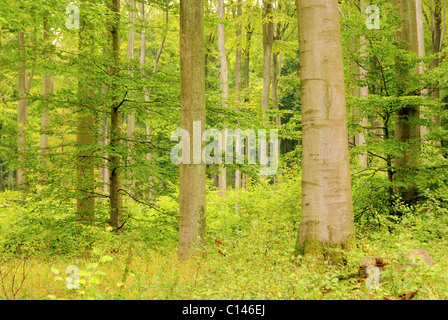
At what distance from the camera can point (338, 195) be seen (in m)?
5.15

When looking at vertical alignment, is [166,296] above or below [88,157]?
below

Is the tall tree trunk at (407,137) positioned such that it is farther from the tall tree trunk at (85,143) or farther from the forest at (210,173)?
the tall tree trunk at (85,143)

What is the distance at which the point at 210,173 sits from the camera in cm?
941

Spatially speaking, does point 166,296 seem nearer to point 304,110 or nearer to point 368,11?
point 304,110

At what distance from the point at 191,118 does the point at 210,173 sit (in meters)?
3.05

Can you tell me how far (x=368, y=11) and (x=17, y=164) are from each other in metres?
10.1

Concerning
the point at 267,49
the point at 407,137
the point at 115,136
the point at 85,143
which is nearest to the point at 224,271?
the point at 115,136

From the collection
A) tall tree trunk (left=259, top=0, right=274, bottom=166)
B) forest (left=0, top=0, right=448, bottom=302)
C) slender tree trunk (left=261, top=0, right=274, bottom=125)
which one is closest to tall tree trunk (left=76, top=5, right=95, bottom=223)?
forest (left=0, top=0, right=448, bottom=302)

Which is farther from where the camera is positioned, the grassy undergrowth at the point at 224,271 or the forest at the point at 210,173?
the forest at the point at 210,173

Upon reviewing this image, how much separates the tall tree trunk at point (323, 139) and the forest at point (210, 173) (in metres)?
0.02

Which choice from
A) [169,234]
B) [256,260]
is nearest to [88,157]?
[169,234]

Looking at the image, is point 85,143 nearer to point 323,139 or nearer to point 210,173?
point 210,173

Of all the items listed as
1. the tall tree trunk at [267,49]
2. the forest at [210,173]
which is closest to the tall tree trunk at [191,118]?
the forest at [210,173]

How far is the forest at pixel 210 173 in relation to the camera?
14.2 ft
